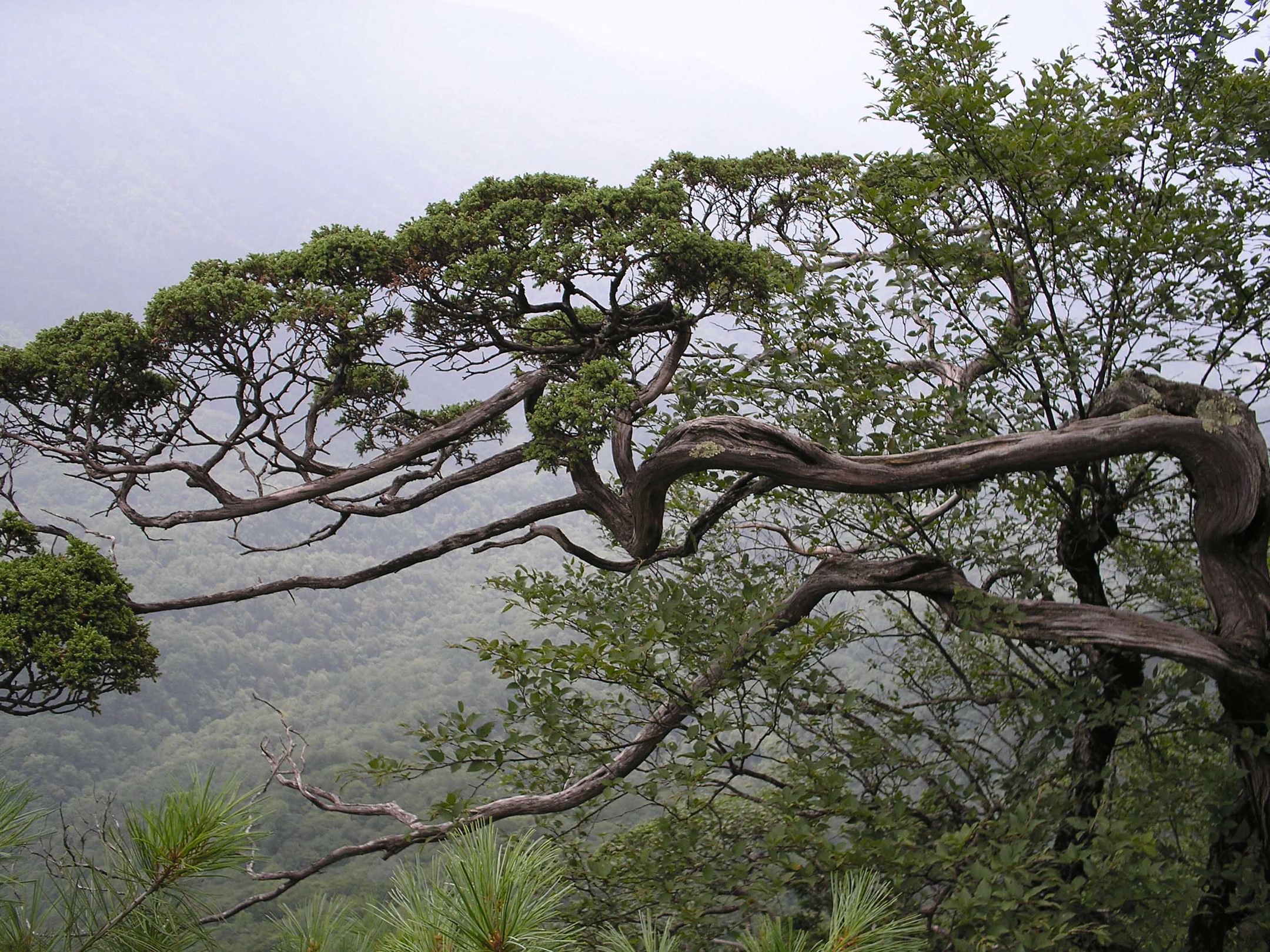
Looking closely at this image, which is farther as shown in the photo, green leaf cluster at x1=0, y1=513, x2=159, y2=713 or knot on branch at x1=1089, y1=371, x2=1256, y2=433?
green leaf cluster at x1=0, y1=513, x2=159, y2=713

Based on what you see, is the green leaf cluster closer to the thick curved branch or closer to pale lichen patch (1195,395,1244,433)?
the thick curved branch

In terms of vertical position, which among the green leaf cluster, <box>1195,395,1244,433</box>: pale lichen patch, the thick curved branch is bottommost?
the green leaf cluster

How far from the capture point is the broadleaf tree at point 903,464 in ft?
9.18

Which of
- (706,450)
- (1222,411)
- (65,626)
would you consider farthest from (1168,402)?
(65,626)

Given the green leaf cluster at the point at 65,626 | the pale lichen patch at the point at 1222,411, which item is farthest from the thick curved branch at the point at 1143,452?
the green leaf cluster at the point at 65,626

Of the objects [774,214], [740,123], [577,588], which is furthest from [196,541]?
[740,123]

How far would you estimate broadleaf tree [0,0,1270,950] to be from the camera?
280 centimetres

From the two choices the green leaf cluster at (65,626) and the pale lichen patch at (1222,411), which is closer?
the pale lichen patch at (1222,411)

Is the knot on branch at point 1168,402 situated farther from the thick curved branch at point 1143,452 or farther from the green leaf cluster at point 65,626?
the green leaf cluster at point 65,626

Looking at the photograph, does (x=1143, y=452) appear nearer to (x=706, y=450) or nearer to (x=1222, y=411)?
(x=1222, y=411)

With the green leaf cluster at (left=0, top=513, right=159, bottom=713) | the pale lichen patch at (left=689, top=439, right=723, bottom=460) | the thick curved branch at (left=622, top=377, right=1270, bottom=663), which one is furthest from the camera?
the green leaf cluster at (left=0, top=513, right=159, bottom=713)

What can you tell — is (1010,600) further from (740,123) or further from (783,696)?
(740,123)

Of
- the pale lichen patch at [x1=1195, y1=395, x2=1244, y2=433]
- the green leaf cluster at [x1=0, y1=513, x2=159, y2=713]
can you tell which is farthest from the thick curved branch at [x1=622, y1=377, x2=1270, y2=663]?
the green leaf cluster at [x1=0, y1=513, x2=159, y2=713]

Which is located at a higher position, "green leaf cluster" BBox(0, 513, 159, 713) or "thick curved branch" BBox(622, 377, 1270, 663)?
"thick curved branch" BBox(622, 377, 1270, 663)
